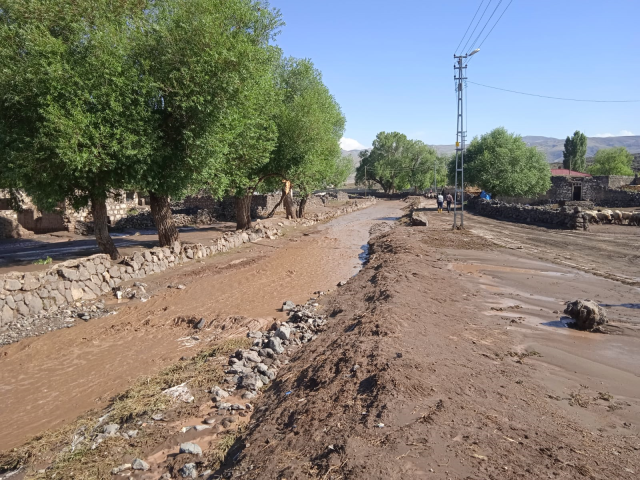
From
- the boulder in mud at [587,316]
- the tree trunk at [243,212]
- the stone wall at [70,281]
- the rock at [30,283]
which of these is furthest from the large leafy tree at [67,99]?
the boulder in mud at [587,316]

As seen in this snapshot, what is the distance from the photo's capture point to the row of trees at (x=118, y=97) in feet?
43.9

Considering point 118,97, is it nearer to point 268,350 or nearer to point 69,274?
point 69,274

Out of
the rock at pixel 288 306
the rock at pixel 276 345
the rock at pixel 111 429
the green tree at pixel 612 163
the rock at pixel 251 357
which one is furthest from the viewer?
the green tree at pixel 612 163

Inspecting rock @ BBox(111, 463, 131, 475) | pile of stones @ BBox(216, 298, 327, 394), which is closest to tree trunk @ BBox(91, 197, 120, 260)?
pile of stones @ BBox(216, 298, 327, 394)

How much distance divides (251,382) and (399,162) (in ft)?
266

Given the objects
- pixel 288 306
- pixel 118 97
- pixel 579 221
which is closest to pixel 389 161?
pixel 579 221

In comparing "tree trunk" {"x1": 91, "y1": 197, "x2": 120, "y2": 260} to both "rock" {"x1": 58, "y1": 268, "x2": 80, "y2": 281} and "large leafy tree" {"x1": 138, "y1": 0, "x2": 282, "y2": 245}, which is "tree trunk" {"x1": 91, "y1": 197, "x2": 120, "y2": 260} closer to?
"large leafy tree" {"x1": 138, "y1": 0, "x2": 282, "y2": 245}

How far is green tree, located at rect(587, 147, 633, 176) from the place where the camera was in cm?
7274

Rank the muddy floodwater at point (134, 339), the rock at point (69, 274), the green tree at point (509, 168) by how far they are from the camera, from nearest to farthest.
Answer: the muddy floodwater at point (134, 339) < the rock at point (69, 274) < the green tree at point (509, 168)

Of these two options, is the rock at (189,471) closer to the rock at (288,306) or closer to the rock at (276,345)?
the rock at (276,345)

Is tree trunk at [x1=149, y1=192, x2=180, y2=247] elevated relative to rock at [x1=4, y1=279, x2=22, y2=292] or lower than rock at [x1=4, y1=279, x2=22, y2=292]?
elevated

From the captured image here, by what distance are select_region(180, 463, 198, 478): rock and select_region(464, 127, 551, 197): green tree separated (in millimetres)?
42096

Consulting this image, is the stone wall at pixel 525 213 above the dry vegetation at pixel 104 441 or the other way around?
above

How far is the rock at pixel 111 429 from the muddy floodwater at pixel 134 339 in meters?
1.22
